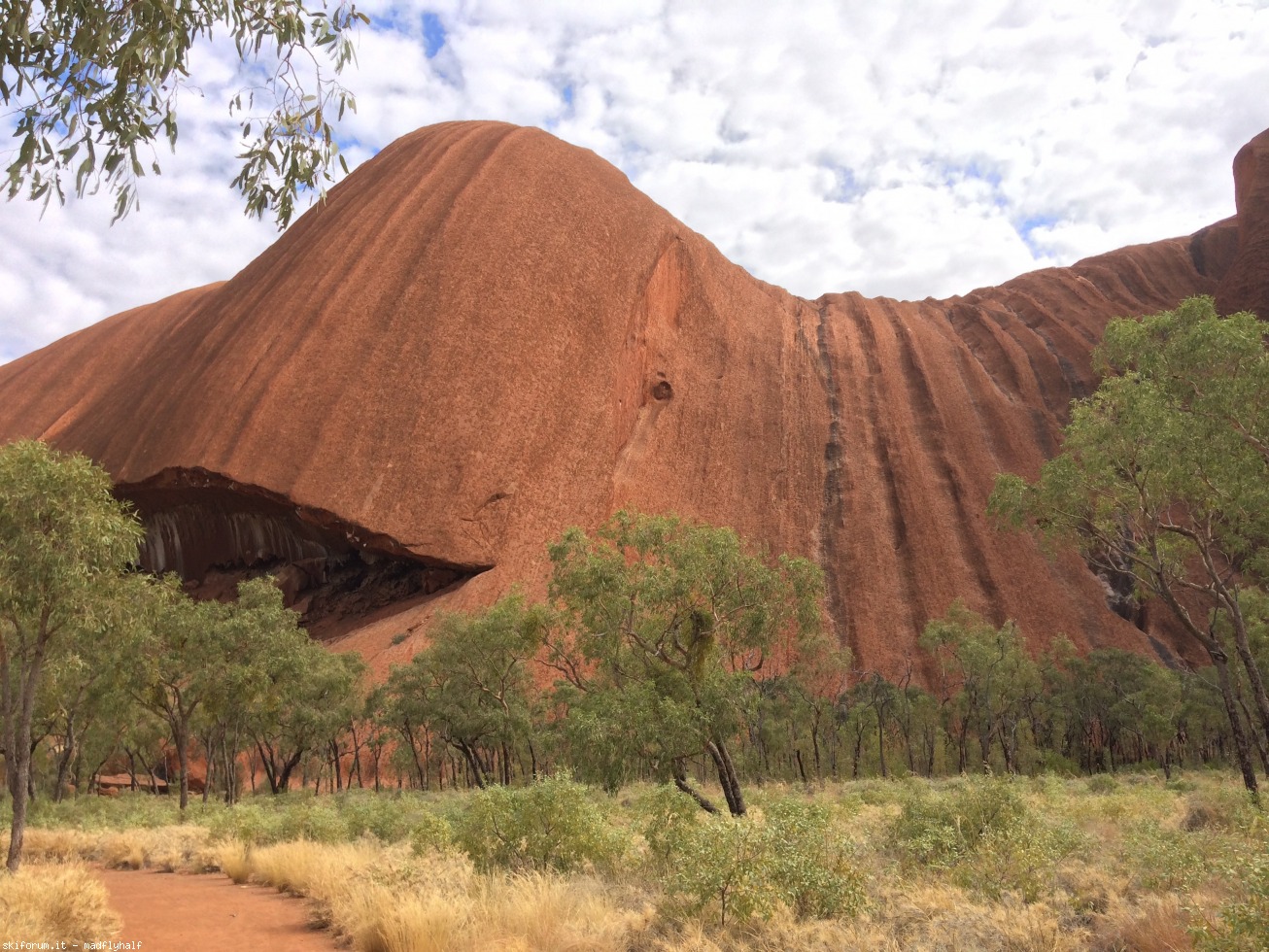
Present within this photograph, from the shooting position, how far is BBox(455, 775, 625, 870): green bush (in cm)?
852

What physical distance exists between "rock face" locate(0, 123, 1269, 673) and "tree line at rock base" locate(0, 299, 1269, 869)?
6.19m

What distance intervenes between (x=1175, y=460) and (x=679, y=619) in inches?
407

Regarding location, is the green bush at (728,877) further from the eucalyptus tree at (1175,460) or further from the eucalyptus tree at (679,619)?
the eucalyptus tree at (1175,460)

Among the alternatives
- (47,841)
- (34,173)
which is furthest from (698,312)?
(34,173)

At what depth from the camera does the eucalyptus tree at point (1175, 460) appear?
1549 cm

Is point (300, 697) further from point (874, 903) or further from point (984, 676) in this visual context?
point (984, 676)

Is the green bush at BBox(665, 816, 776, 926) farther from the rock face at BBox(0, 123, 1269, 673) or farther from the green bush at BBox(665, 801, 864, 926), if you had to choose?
the rock face at BBox(0, 123, 1269, 673)

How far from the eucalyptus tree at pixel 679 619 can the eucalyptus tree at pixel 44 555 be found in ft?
23.2

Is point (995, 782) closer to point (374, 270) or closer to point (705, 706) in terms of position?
point (705, 706)

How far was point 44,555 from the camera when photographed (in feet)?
32.8

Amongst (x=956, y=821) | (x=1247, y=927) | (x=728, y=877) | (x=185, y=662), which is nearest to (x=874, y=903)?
(x=728, y=877)

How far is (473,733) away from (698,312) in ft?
116

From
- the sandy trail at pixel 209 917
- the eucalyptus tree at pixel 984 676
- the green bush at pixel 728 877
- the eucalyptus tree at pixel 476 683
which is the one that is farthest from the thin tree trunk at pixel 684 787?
the eucalyptus tree at pixel 984 676

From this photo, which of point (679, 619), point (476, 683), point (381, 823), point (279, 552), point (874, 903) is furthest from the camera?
point (279, 552)
